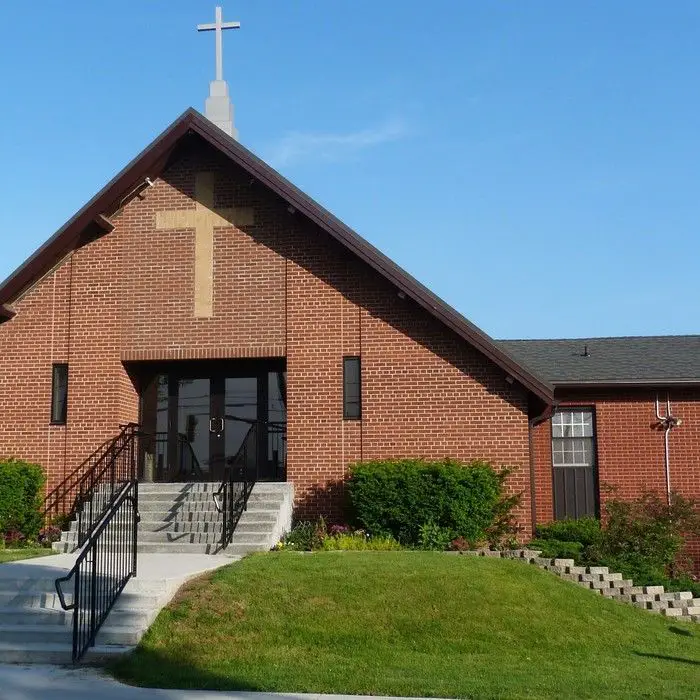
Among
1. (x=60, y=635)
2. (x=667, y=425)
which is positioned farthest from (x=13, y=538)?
(x=667, y=425)

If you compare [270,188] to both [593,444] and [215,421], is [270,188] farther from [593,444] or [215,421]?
[593,444]

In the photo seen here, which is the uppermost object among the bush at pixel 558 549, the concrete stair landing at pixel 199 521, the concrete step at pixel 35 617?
the concrete stair landing at pixel 199 521

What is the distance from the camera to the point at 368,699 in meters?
8.16

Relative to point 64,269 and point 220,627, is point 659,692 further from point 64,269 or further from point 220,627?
point 64,269

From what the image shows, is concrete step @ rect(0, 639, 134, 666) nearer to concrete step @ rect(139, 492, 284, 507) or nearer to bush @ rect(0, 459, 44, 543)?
concrete step @ rect(139, 492, 284, 507)

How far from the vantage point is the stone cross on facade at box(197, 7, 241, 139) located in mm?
19891

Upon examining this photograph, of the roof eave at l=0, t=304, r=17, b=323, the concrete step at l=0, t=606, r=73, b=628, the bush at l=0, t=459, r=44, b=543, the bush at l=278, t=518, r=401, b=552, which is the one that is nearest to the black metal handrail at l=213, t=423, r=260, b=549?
the bush at l=278, t=518, r=401, b=552

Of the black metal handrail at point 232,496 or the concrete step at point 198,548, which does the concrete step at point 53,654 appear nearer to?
the concrete step at point 198,548

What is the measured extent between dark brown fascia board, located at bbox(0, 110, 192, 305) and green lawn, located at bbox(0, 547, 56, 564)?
4.94 metres

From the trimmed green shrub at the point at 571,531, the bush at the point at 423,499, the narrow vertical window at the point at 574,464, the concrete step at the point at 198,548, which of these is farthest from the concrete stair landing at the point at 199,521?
the narrow vertical window at the point at 574,464

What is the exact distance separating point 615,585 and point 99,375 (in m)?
9.57

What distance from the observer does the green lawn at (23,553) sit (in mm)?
14059

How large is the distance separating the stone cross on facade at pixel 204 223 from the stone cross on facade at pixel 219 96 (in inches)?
87.6

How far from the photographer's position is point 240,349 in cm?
1777
